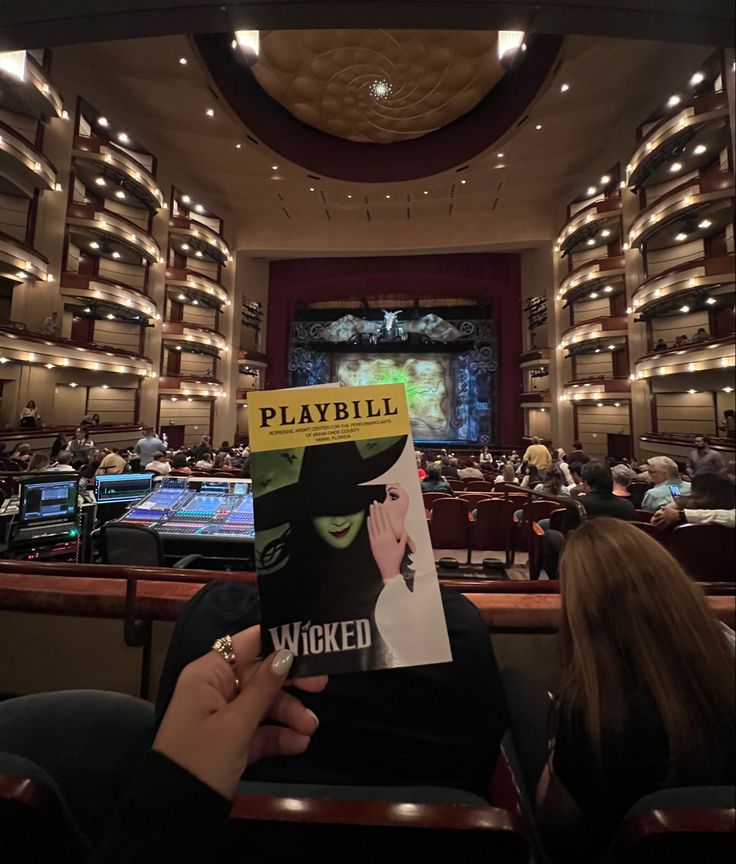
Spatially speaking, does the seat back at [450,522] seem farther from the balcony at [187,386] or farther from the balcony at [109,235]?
the balcony at [109,235]

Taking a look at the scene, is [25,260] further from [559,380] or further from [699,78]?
[559,380]

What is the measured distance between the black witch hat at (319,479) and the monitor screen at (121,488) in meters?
2.81

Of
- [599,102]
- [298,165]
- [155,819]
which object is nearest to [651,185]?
[599,102]

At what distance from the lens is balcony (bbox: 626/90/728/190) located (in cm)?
89

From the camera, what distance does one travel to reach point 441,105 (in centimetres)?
374

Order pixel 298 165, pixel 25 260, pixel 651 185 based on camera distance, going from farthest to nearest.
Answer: pixel 25 260 < pixel 298 165 < pixel 651 185

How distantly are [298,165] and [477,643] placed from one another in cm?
318

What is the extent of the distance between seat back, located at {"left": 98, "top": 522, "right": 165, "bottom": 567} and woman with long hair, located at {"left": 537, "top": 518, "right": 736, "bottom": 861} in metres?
1.91

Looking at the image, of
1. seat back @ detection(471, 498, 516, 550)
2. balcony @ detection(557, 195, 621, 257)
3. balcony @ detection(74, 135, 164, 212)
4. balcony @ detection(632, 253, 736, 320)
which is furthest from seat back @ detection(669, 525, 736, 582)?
balcony @ detection(74, 135, 164, 212)

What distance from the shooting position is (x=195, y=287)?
12.9m

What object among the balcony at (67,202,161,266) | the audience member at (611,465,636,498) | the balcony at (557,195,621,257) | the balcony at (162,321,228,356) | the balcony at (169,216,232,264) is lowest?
the audience member at (611,465,636,498)

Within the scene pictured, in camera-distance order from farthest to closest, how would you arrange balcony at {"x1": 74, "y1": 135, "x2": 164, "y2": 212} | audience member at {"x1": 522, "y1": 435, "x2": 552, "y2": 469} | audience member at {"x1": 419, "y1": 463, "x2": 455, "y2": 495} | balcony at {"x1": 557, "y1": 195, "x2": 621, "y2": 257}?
balcony at {"x1": 74, "y1": 135, "x2": 164, "y2": 212}, balcony at {"x1": 557, "y1": 195, "x2": 621, "y2": 257}, audience member at {"x1": 419, "y1": 463, "x2": 455, "y2": 495}, audience member at {"x1": 522, "y1": 435, "x2": 552, "y2": 469}

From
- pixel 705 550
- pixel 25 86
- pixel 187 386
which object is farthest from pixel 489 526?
pixel 187 386

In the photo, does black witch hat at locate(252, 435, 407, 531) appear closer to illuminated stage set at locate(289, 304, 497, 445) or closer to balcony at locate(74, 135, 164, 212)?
balcony at locate(74, 135, 164, 212)
